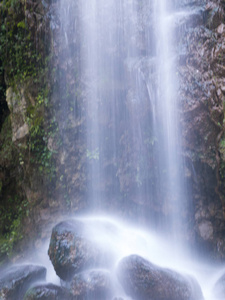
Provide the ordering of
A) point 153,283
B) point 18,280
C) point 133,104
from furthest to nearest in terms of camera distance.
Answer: point 133,104, point 18,280, point 153,283

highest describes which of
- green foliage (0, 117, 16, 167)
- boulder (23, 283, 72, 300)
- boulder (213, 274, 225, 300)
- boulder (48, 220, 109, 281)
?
green foliage (0, 117, 16, 167)

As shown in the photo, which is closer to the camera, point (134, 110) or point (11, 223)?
point (134, 110)

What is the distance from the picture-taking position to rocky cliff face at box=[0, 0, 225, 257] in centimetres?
584

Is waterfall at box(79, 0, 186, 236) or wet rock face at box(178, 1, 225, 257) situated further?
waterfall at box(79, 0, 186, 236)

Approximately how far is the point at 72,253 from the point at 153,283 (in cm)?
161

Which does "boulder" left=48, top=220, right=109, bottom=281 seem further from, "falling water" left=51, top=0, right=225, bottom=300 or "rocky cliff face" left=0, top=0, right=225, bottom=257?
"rocky cliff face" left=0, top=0, right=225, bottom=257

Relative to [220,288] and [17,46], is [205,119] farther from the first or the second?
[17,46]

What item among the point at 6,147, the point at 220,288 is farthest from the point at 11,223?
the point at 220,288

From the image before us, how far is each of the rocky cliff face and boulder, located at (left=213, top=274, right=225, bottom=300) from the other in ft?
3.68

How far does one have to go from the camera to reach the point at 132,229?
6.32 meters

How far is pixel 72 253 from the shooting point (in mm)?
4680

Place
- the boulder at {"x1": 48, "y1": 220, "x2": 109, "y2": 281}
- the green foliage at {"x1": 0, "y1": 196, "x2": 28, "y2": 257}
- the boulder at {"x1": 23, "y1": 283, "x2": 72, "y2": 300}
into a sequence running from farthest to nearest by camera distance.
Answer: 1. the green foliage at {"x1": 0, "y1": 196, "x2": 28, "y2": 257}
2. the boulder at {"x1": 48, "y1": 220, "x2": 109, "y2": 281}
3. the boulder at {"x1": 23, "y1": 283, "x2": 72, "y2": 300}

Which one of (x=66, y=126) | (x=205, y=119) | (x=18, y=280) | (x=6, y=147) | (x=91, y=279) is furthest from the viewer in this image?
(x=6, y=147)

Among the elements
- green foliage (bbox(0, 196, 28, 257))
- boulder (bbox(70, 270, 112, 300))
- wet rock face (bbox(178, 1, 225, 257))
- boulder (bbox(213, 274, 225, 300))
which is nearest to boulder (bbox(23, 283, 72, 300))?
boulder (bbox(70, 270, 112, 300))
